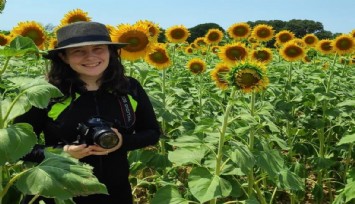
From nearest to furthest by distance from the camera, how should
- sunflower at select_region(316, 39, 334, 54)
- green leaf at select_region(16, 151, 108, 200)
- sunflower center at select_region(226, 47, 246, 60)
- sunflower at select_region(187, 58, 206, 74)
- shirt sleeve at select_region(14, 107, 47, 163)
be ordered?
green leaf at select_region(16, 151, 108, 200) < shirt sleeve at select_region(14, 107, 47, 163) < sunflower center at select_region(226, 47, 246, 60) < sunflower at select_region(187, 58, 206, 74) < sunflower at select_region(316, 39, 334, 54)

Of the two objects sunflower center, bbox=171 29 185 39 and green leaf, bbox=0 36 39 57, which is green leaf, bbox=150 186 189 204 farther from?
sunflower center, bbox=171 29 185 39

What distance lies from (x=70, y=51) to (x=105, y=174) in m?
0.71

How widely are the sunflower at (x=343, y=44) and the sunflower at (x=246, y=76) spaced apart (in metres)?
3.82

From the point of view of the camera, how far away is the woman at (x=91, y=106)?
7.95 feet

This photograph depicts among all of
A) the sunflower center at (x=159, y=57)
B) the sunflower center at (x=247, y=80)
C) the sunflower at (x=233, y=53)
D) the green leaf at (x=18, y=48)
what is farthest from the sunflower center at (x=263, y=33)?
the green leaf at (x=18, y=48)

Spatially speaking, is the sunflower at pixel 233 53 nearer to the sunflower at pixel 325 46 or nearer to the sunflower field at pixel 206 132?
the sunflower field at pixel 206 132

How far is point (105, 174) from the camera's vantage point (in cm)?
260

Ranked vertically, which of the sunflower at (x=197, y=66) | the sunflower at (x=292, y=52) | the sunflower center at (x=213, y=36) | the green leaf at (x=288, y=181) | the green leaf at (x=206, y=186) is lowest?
the green leaf at (x=288, y=181)

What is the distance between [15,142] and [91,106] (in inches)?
36.2

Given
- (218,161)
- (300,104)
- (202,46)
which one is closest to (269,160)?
(218,161)

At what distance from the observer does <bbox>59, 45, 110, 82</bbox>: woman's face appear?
244 cm

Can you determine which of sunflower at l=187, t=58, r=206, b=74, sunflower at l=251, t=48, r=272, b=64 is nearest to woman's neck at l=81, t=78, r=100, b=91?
sunflower at l=187, t=58, r=206, b=74

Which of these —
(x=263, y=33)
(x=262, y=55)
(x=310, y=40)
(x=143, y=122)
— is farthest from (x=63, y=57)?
(x=310, y=40)

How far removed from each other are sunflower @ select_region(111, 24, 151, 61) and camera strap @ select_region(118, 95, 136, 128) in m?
1.25
